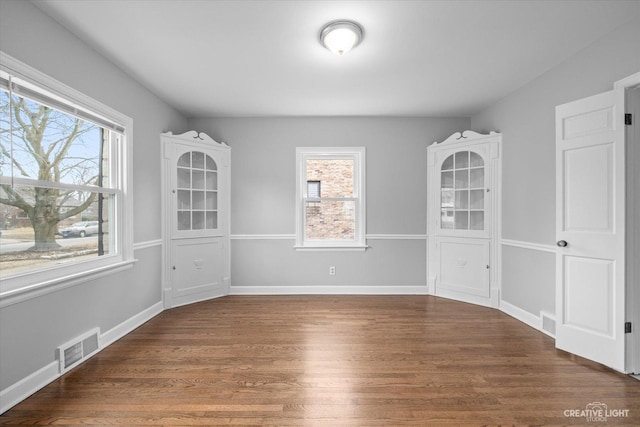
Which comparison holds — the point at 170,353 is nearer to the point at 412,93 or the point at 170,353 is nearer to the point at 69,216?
the point at 69,216

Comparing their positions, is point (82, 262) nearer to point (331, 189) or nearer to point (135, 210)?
point (135, 210)

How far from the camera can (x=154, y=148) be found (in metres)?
3.74

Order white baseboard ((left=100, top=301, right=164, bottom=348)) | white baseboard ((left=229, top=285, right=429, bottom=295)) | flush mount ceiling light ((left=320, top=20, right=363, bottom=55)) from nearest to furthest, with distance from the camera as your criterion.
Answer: flush mount ceiling light ((left=320, top=20, right=363, bottom=55)), white baseboard ((left=100, top=301, right=164, bottom=348)), white baseboard ((left=229, top=285, right=429, bottom=295))

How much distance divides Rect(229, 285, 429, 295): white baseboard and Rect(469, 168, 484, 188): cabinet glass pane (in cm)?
163

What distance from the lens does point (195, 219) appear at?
426cm

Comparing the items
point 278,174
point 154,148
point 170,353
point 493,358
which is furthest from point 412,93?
point 170,353

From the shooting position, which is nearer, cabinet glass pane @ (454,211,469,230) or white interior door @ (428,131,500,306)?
white interior door @ (428,131,500,306)

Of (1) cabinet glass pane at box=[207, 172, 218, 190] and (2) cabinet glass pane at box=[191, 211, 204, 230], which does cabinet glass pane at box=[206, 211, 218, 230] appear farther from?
(1) cabinet glass pane at box=[207, 172, 218, 190]

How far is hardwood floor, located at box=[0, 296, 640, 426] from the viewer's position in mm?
1887

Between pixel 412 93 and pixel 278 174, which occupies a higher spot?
pixel 412 93

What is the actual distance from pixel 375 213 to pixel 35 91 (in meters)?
3.82

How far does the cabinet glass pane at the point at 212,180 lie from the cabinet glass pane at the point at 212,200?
0.24 feet

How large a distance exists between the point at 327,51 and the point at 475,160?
2617 mm

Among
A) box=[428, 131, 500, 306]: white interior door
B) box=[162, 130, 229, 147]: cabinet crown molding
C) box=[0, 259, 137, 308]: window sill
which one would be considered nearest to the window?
box=[428, 131, 500, 306]: white interior door
